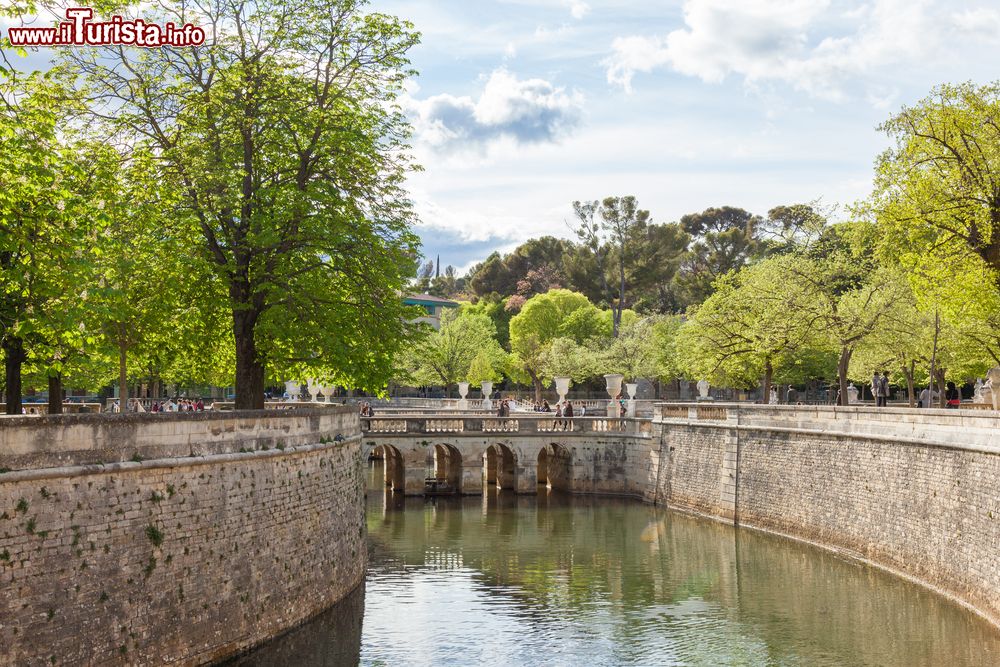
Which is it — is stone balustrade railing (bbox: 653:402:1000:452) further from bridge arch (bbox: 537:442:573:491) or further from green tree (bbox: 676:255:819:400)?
bridge arch (bbox: 537:442:573:491)

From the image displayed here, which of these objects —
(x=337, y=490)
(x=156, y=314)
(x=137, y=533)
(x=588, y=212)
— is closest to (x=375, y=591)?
(x=337, y=490)

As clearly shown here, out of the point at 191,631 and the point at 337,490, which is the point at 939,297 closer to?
the point at 337,490

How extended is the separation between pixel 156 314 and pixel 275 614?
9760 mm

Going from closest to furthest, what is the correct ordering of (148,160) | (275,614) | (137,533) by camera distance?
(137,533) < (275,614) < (148,160)

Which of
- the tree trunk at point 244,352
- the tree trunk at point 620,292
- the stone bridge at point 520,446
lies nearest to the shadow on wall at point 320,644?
the tree trunk at point 244,352

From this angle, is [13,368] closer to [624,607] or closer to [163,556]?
[163,556]

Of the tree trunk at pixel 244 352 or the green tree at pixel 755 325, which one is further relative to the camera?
the green tree at pixel 755 325

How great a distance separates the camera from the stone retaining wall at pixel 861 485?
27188 millimetres

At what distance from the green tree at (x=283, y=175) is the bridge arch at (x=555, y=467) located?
933 inches

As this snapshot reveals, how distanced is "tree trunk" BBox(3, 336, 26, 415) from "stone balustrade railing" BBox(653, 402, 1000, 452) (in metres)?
23.7

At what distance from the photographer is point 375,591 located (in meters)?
31.2

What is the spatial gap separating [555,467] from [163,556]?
3728 centimetres

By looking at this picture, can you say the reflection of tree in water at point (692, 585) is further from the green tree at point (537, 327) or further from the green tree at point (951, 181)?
the green tree at point (537, 327)

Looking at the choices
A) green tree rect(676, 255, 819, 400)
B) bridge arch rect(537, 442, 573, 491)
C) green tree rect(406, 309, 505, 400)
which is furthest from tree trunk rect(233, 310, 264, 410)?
green tree rect(406, 309, 505, 400)
